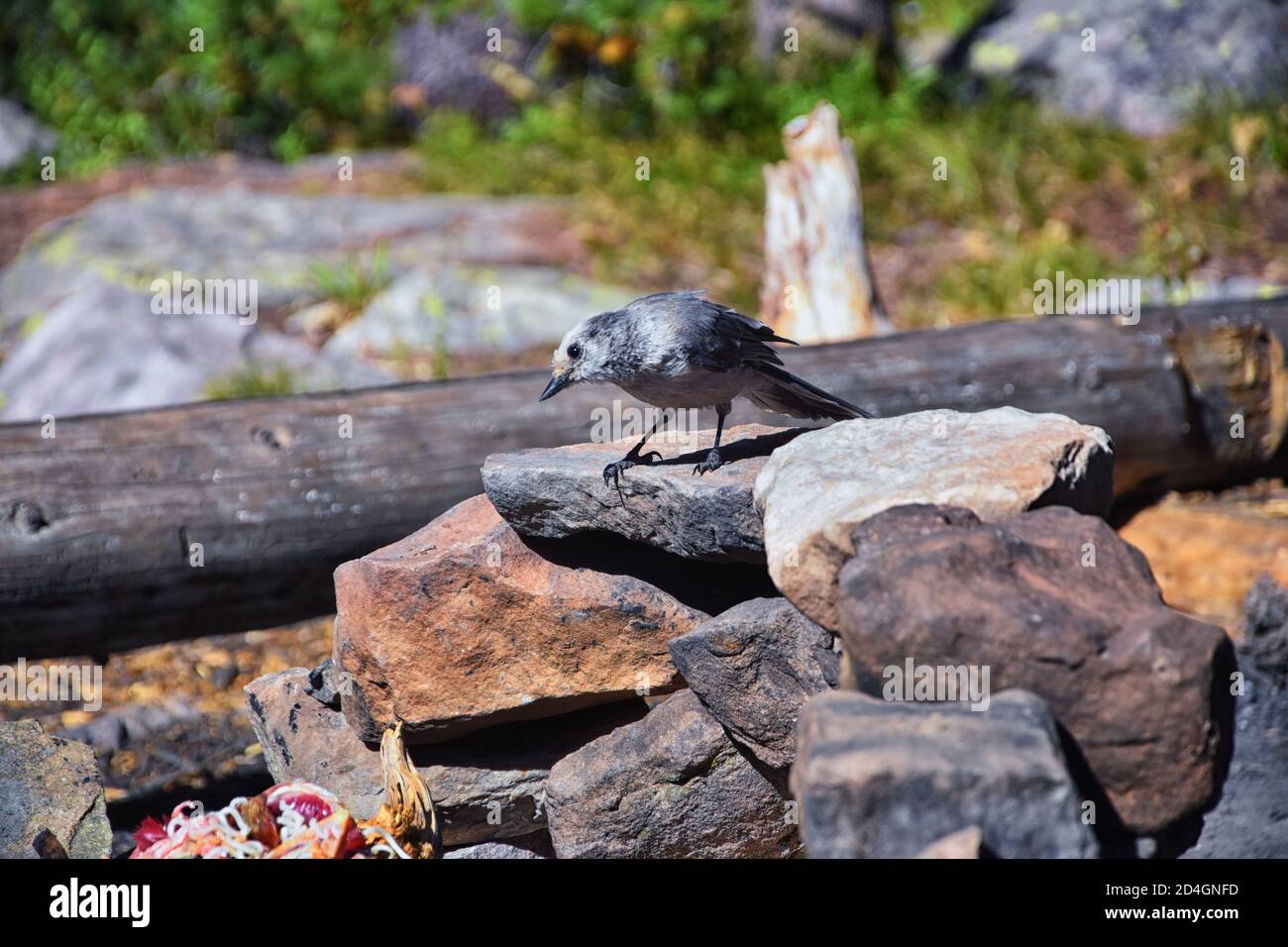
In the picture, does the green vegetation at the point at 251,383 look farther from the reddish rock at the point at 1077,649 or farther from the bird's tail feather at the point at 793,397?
the reddish rock at the point at 1077,649

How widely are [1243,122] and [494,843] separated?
9044mm

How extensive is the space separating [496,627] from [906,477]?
135 cm

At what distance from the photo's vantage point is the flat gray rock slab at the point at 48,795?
143 inches

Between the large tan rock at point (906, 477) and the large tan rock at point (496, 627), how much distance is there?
685 mm

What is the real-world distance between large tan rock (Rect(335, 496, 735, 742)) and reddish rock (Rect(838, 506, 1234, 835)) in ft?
3.55

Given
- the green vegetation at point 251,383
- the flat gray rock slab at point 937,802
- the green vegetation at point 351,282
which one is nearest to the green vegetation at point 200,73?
the green vegetation at point 351,282

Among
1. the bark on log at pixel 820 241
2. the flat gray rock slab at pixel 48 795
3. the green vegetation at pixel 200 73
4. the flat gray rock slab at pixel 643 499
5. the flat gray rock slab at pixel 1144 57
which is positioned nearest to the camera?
the flat gray rock slab at pixel 643 499

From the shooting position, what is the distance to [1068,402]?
643 centimetres

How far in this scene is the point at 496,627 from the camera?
12.6 feet

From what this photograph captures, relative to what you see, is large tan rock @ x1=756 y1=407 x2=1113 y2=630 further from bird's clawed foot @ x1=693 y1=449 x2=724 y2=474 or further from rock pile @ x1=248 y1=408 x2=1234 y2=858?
bird's clawed foot @ x1=693 y1=449 x2=724 y2=474

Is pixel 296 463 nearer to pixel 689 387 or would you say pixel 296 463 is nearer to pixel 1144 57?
pixel 689 387
